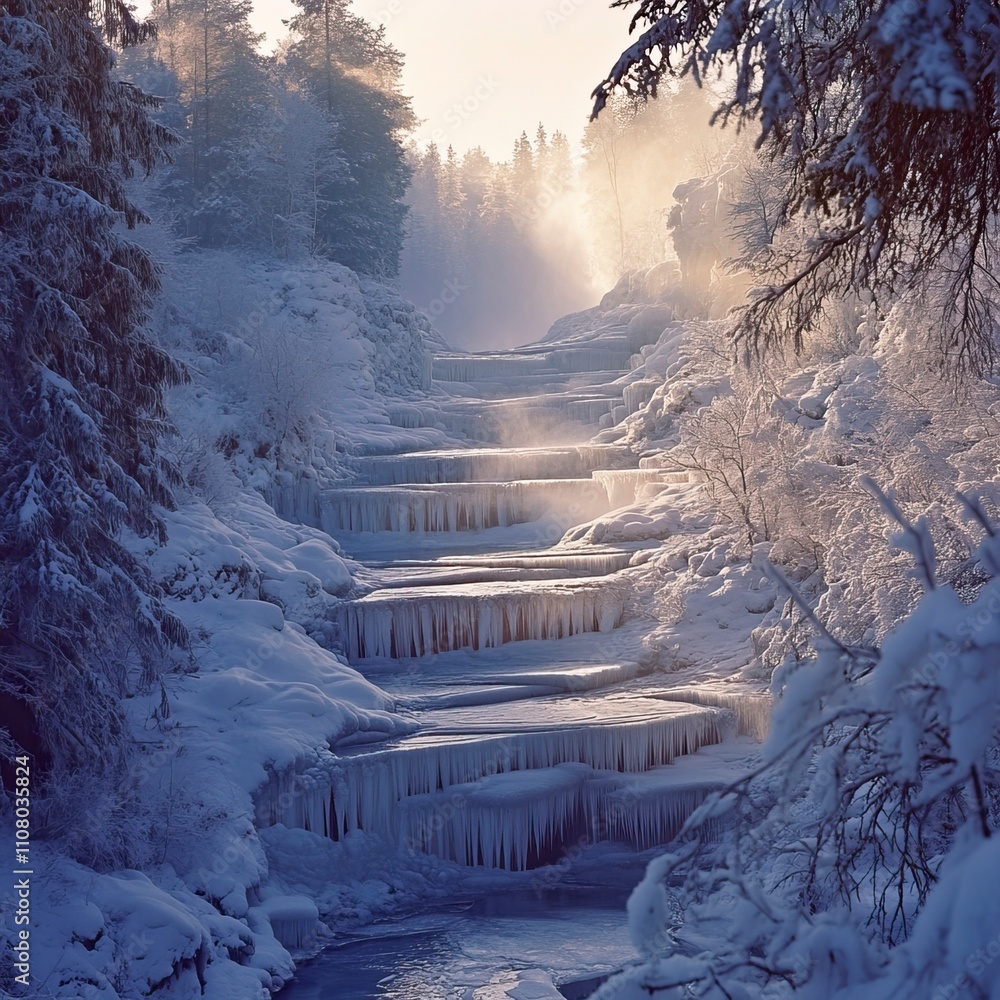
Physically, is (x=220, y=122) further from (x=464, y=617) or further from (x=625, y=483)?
(x=464, y=617)

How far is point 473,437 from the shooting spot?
3055cm

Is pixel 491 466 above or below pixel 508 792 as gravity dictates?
above

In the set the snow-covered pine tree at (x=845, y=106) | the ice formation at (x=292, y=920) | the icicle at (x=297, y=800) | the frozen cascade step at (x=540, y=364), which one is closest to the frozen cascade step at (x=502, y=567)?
the icicle at (x=297, y=800)

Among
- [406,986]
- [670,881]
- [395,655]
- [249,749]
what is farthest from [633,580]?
[406,986]

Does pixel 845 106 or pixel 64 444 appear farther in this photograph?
pixel 64 444

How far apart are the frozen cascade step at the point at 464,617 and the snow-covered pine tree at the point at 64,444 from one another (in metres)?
6.90

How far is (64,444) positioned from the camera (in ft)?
29.7

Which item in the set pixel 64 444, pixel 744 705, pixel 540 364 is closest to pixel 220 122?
pixel 540 364

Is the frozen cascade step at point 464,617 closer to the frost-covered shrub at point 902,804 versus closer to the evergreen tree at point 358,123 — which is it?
the frost-covered shrub at point 902,804

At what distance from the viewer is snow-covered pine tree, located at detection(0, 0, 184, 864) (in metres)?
8.70

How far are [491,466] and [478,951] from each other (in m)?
15.8

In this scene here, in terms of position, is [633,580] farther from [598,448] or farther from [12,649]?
[12,649]

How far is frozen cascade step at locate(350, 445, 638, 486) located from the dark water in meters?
14.1

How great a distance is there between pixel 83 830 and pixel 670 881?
665 cm
